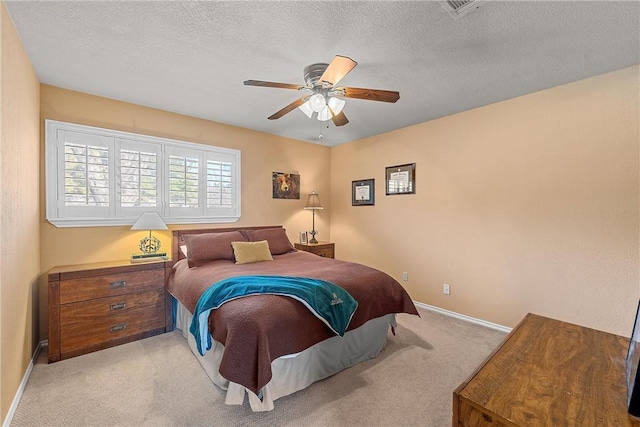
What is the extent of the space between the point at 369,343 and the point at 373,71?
2.37 metres

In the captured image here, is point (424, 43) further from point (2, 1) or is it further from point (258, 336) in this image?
point (2, 1)

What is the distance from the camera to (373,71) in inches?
93.1

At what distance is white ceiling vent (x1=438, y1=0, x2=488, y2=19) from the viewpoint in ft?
5.21

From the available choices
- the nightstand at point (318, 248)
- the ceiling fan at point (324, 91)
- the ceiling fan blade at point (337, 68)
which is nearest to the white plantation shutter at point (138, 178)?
the ceiling fan at point (324, 91)

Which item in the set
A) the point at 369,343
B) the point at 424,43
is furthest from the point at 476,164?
the point at 369,343

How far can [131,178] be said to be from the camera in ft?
10.3

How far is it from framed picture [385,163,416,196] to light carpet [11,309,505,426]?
2.05 metres

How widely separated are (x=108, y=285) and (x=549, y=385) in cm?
329

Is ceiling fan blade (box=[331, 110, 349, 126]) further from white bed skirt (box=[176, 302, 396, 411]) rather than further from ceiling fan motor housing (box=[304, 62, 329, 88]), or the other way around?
white bed skirt (box=[176, 302, 396, 411])

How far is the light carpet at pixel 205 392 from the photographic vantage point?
69.4 inches

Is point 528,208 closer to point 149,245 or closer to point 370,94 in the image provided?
point 370,94

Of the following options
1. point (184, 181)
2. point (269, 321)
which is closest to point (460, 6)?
point (269, 321)

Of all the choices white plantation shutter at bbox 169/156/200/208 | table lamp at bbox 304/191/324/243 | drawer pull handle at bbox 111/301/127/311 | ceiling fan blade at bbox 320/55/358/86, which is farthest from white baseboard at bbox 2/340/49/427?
table lamp at bbox 304/191/324/243

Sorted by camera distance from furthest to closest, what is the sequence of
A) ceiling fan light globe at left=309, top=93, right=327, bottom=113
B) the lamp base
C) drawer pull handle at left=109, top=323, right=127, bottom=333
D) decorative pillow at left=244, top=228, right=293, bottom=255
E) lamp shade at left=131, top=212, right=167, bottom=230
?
decorative pillow at left=244, top=228, right=293, bottom=255 < the lamp base < lamp shade at left=131, top=212, right=167, bottom=230 < drawer pull handle at left=109, top=323, right=127, bottom=333 < ceiling fan light globe at left=309, top=93, right=327, bottom=113
